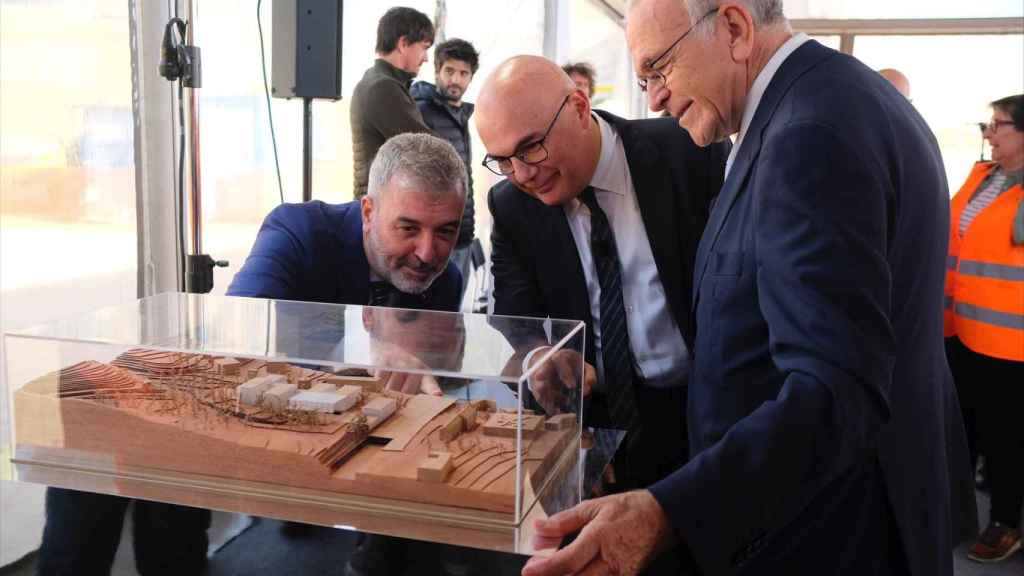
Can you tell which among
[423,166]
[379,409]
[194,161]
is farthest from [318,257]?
[379,409]

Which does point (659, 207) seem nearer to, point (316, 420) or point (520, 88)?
point (520, 88)

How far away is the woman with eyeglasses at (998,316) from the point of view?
3.71m

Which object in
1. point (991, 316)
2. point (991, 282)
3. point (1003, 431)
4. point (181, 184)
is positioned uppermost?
point (181, 184)

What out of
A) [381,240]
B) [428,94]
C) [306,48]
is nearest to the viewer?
[381,240]

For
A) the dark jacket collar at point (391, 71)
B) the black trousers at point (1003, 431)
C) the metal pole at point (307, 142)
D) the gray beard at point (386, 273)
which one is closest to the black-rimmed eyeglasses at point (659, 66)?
the gray beard at point (386, 273)

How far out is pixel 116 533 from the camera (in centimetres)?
130

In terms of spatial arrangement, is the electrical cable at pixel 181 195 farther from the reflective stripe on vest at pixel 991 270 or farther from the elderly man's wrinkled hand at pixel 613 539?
the reflective stripe on vest at pixel 991 270

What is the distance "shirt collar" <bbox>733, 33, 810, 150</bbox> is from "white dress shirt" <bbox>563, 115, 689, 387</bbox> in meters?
0.64

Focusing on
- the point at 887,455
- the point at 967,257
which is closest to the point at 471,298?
the point at 967,257

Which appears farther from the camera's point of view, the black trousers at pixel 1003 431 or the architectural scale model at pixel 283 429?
the black trousers at pixel 1003 431

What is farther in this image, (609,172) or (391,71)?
(391,71)

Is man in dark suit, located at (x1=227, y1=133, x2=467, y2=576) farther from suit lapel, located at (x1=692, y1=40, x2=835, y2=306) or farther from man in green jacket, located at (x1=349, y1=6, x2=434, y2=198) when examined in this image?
man in green jacket, located at (x1=349, y1=6, x2=434, y2=198)

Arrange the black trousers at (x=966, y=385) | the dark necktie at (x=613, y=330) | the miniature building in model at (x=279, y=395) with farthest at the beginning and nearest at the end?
the black trousers at (x=966, y=385) → the dark necktie at (x=613, y=330) → the miniature building in model at (x=279, y=395)

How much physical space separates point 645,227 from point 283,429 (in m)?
0.97
